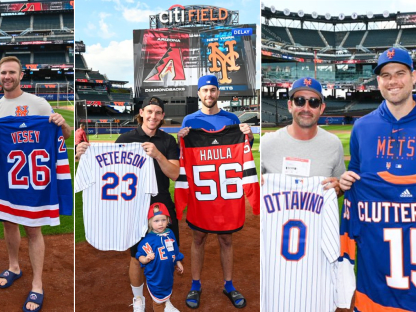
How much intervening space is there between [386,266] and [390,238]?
205 millimetres

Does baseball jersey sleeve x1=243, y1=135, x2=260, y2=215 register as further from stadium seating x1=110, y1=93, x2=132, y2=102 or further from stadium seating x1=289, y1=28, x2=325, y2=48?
stadium seating x1=289, y1=28, x2=325, y2=48

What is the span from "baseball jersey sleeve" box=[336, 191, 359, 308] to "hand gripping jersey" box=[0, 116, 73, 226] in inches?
98.5

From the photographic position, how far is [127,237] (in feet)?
10.5

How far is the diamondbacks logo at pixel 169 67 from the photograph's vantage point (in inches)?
683

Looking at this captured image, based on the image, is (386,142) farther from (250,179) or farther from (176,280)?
(176,280)

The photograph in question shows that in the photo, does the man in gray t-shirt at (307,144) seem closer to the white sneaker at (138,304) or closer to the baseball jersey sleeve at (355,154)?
the baseball jersey sleeve at (355,154)

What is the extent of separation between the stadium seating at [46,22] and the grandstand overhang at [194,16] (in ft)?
75.0

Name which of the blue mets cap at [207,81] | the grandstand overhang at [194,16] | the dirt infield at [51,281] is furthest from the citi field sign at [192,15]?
the blue mets cap at [207,81]

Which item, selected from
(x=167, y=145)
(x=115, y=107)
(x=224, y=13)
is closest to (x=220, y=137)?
(x=167, y=145)

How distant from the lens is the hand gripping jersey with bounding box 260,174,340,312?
8.41ft

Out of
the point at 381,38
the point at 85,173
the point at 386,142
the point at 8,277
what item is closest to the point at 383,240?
the point at 386,142

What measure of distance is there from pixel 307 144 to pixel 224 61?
53.7 ft

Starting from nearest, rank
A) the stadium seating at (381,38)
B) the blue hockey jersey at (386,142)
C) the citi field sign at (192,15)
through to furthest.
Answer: the blue hockey jersey at (386,142) → the citi field sign at (192,15) → the stadium seating at (381,38)

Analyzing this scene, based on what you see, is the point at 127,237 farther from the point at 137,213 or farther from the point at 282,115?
the point at 282,115
